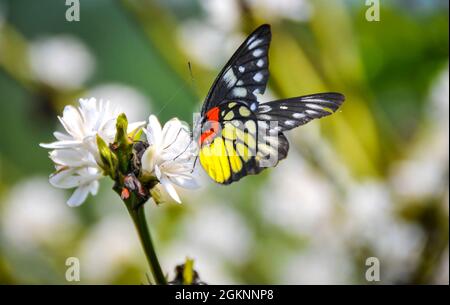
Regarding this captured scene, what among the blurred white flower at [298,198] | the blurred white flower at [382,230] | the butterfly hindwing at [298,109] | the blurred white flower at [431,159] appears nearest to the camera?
the butterfly hindwing at [298,109]

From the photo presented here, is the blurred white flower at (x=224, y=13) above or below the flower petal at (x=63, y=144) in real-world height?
above

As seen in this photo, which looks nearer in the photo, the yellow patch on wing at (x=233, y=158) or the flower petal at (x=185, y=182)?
the flower petal at (x=185, y=182)

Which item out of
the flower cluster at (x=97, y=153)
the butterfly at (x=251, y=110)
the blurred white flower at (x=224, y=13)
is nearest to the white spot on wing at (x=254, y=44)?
the butterfly at (x=251, y=110)

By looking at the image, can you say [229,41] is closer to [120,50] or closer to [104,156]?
[104,156]

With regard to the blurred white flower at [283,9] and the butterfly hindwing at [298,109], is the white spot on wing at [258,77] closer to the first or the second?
the butterfly hindwing at [298,109]

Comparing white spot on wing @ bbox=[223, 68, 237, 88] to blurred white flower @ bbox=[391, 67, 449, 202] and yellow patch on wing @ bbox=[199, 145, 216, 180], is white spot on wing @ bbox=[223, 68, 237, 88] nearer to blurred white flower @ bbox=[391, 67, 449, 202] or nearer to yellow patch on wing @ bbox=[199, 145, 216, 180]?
yellow patch on wing @ bbox=[199, 145, 216, 180]

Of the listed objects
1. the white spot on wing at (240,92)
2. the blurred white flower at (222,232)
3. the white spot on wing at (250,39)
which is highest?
the blurred white flower at (222,232)
